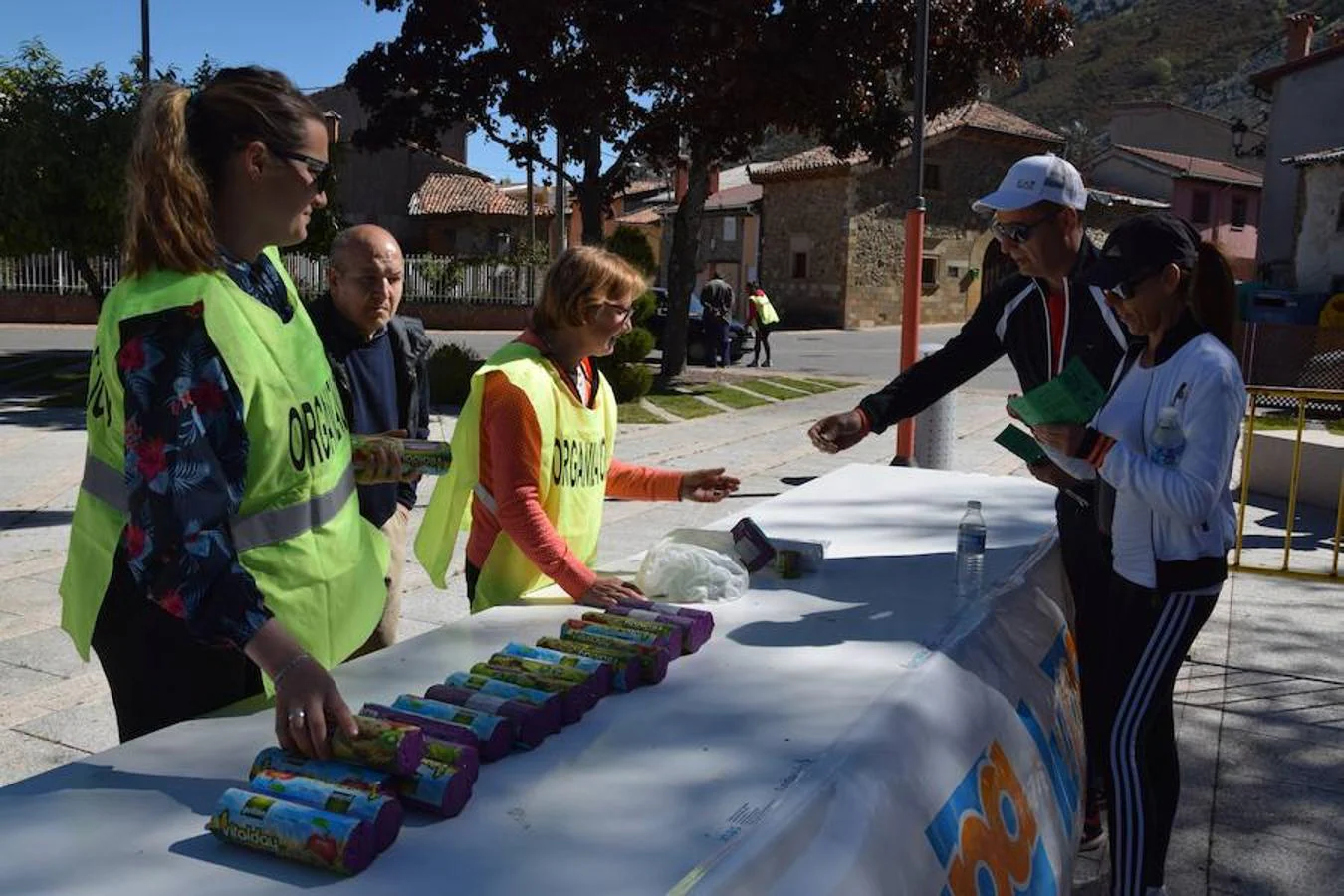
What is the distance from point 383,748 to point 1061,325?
8.38 feet

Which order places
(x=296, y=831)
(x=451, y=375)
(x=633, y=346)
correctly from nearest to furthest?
(x=296, y=831)
(x=451, y=375)
(x=633, y=346)

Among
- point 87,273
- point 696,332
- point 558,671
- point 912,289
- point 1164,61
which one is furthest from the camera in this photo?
point 1164,61

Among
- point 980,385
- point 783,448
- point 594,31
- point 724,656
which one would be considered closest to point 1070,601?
point 724,656

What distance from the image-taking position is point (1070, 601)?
372cm

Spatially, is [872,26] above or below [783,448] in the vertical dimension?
above

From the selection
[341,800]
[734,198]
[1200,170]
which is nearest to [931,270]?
[734,198]

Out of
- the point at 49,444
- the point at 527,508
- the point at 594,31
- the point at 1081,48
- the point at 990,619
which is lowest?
the point at 49,444

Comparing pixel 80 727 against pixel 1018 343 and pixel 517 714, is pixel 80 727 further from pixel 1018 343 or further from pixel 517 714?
pixel 1018 343

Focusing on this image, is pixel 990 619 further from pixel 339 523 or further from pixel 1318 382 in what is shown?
pixel 1318 382

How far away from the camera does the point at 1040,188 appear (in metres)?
3.39

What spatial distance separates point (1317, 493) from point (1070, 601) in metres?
6.53

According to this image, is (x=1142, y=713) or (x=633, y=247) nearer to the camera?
(x=1142, y=713)

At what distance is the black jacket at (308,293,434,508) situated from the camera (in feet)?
11.8

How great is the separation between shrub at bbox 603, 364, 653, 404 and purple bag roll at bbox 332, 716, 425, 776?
12971mm
